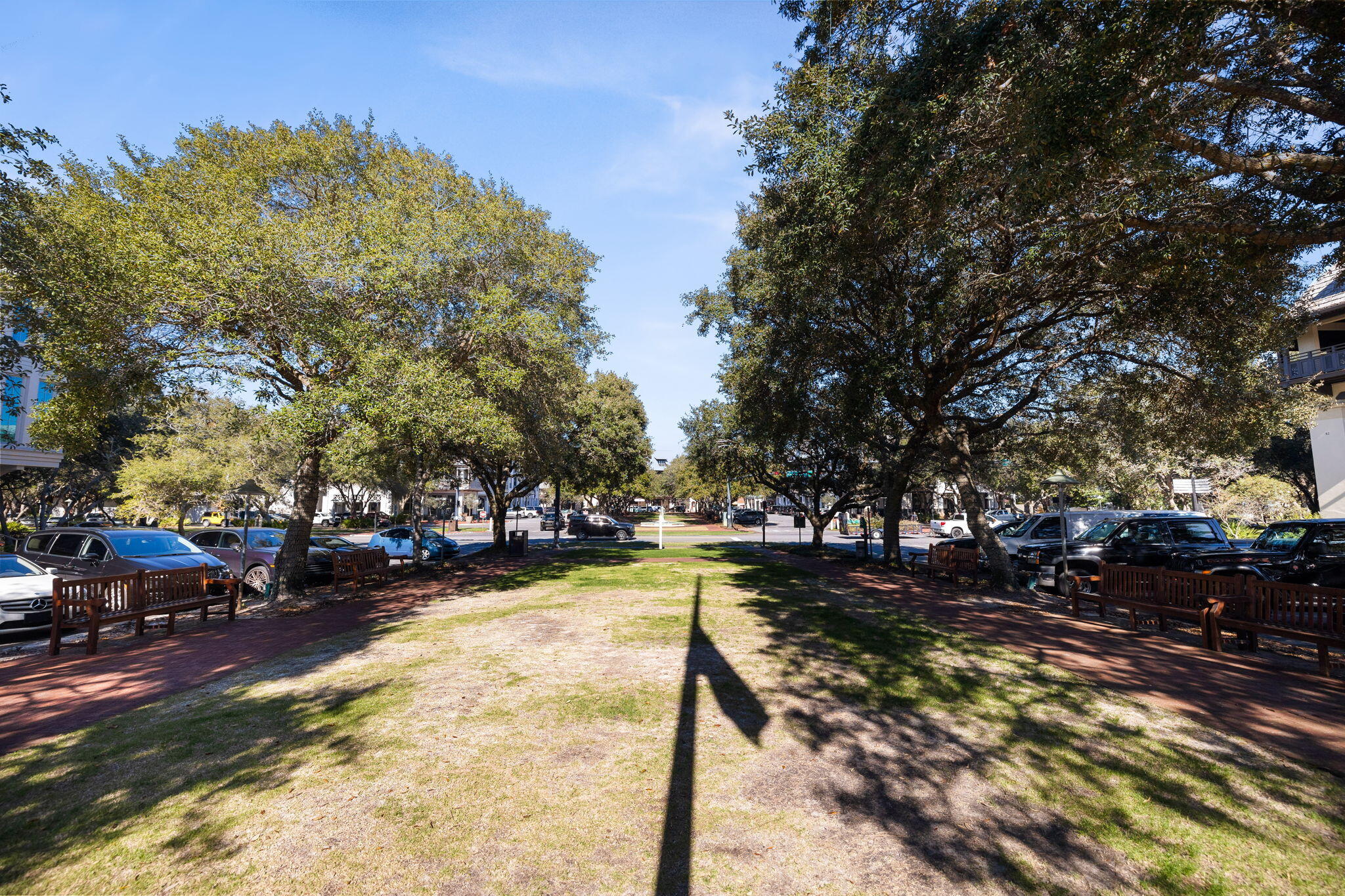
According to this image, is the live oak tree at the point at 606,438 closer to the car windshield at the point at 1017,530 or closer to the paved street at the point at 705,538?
the paved street at the point at 705,538

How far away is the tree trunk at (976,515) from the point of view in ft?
45.4

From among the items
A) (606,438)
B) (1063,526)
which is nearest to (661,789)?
(1063,526)

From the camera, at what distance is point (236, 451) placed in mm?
30438

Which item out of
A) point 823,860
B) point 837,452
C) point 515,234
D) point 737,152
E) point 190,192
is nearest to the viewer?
point 823,860

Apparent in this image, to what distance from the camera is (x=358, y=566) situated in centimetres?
1402

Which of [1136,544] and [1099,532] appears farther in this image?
[1099,532]

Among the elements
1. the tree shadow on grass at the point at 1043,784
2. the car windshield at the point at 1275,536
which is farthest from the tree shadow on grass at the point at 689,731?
the car windshield at the point at 1275,536

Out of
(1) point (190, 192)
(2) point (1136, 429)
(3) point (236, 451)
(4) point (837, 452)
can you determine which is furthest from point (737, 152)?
(3) point (236, 451)

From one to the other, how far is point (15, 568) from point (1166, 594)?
18452 millimetres

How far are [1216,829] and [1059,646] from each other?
17.1 ft

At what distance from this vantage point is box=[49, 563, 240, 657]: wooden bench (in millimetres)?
8414

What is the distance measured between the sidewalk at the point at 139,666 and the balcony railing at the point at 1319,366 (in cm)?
3063

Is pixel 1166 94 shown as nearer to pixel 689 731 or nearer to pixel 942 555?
pixel 689 731

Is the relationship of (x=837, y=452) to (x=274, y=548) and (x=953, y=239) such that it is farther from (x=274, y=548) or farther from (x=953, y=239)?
(x=274, y=548)
